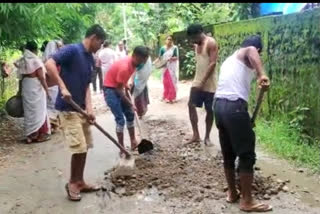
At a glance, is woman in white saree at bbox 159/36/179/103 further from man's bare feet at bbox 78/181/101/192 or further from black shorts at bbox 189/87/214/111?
man's bare feet at bbox 78/181/101/192

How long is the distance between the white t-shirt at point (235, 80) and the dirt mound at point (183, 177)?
1.12 meters

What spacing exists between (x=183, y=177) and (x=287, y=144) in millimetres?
1942

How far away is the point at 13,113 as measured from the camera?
8219mm

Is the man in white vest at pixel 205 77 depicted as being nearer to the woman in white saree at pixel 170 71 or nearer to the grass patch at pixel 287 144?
the grass patch at pixel 287 144

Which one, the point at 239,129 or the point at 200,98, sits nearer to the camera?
the point at 239,129

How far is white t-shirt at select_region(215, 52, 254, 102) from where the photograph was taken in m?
4.44

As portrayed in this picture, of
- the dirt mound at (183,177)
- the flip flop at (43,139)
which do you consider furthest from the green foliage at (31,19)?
the dirt mound at (183,177)

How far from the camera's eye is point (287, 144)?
6.73m

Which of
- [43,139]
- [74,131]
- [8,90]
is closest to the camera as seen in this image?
[74,131]

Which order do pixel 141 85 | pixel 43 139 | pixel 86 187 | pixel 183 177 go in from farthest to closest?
pixel 141 85 → pixel 43 139 → pixel 183 177 → pixel 86 187

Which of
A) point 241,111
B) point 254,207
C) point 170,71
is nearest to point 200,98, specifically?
point 241,111

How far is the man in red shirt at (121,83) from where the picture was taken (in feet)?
19.7

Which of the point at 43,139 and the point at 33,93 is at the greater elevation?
the point at 33,93

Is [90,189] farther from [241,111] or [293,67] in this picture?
[293,67]
